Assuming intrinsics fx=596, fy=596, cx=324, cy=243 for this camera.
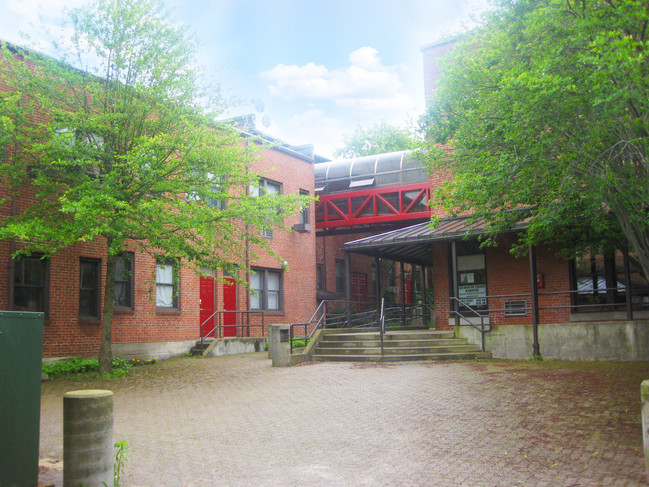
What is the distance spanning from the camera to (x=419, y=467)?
5879 millimetres

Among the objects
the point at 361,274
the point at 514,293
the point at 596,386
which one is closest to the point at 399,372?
the point at 596,386

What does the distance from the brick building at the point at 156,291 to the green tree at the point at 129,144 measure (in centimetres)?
94

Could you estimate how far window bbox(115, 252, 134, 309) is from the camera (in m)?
16.6

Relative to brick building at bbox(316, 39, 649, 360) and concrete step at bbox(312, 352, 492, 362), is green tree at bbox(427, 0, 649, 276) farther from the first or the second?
concrete step at bbox(312, 352, 492, 362)

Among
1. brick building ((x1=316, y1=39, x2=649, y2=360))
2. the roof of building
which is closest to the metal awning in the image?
brick building ((x1=316, y1=39, x2=649, y2=360))

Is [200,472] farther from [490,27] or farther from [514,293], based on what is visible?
[514,293]

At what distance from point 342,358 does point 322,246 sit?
13068mm

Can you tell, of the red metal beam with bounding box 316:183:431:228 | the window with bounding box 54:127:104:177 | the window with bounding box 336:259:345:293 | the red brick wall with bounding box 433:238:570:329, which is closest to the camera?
the window with bounding box 54:127:104:177

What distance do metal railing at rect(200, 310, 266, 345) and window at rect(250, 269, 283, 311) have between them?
558 millimetres

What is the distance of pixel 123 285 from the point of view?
55.2 feet

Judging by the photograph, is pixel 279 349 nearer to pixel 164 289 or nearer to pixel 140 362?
pixel 140 362

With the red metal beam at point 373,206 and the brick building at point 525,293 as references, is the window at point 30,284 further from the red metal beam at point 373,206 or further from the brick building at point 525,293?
the red metal beam at point 373,206

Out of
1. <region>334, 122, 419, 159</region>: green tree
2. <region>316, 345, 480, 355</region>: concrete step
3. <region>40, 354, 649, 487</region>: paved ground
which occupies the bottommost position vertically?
<region>40, 354, 649, 487</region>: paved ground

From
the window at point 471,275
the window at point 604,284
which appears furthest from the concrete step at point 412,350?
the window at point 604,284
